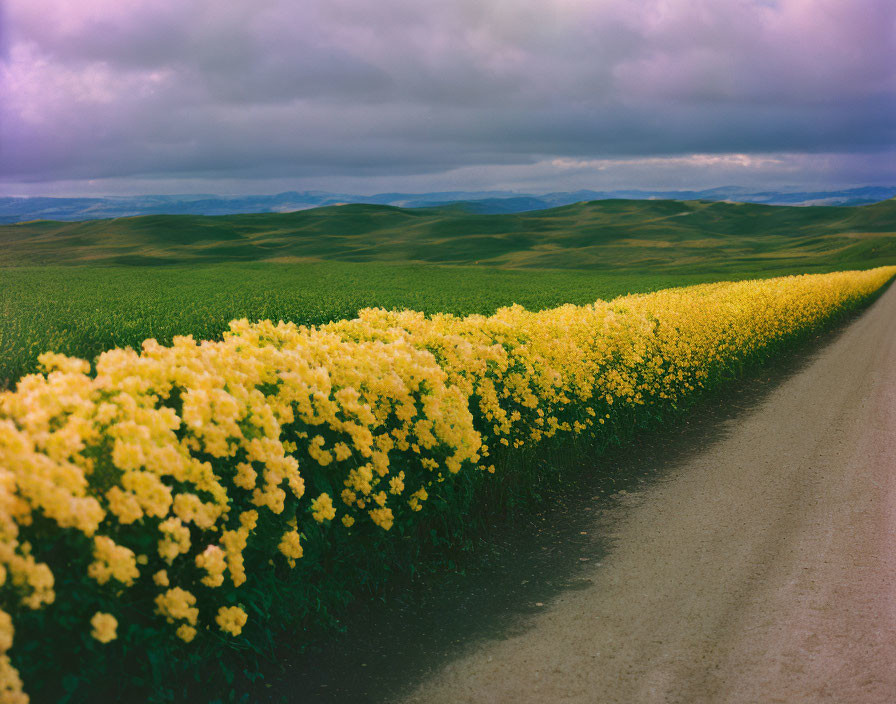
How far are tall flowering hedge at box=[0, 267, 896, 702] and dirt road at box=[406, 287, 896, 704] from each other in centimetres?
141

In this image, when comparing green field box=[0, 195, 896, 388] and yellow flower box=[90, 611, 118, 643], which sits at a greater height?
green field box=[0, 195, 896, 388]

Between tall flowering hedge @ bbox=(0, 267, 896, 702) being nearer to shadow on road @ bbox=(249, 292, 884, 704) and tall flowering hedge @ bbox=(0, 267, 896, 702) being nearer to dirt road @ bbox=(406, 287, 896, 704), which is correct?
shadow on road @ bbox=(249, 292, 884, 704)

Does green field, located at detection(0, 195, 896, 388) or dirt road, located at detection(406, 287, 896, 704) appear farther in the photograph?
green field, located at detection(0, 195, 896, 388)

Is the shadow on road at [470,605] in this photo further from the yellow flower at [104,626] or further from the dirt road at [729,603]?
the yellow flower at [104,626]

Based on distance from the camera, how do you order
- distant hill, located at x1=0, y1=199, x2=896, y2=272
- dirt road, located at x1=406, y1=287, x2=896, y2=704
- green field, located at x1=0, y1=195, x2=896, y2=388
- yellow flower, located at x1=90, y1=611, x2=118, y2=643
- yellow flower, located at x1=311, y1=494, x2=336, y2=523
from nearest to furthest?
1. yellow flower, located at x1=90, y1=611, x2=118, y2=643
2. dirt road, located at x1=406, y1=287, x2=896, y2=704
3. yellow flower, located at x1=311, y1=494, x2=336, y2=523
4. green field, located at x1=0, y1=195, x2=896, y2=388
5. distant hill, located at x1=0, y1=199, x2=896, y2=272

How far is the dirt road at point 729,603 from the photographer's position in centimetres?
423

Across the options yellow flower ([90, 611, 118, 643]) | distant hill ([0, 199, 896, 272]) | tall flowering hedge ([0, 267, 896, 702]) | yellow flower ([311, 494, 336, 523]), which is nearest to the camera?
yellow flower ([90, 611, 118, 643])

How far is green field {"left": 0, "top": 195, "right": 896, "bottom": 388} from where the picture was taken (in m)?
26.5

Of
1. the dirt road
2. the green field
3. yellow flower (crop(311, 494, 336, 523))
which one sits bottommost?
the dirt road

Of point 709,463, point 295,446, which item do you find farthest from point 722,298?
point 295,446

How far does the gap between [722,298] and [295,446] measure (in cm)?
1726

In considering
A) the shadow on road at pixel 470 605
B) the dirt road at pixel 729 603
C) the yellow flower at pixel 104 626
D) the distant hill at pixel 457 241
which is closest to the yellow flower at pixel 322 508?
the shadow on road at pixel 470 605

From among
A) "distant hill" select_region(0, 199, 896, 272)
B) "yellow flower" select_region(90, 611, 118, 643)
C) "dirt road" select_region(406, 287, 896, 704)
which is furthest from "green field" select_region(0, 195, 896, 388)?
"dirt road" select_region(406, 287, 896, 704)

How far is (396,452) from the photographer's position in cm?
561
